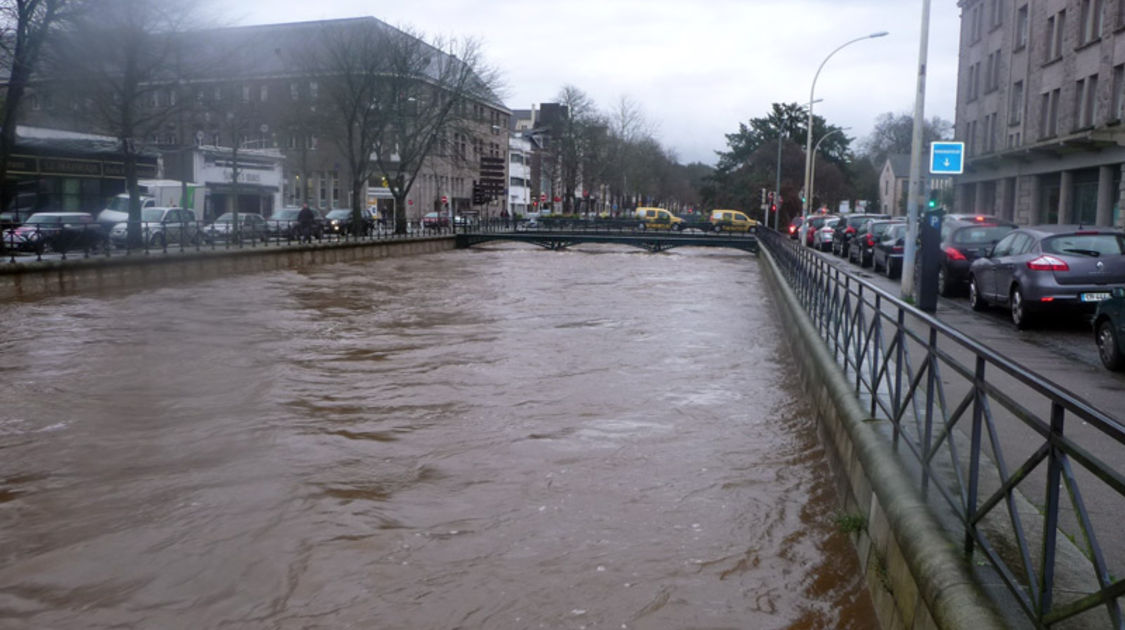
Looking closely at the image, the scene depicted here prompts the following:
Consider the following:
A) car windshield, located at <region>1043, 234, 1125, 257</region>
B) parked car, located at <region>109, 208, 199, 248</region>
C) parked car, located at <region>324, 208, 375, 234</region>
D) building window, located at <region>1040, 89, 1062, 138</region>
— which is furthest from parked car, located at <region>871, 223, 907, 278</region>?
parked car, located at <region>324, 208, 375, 234</region>

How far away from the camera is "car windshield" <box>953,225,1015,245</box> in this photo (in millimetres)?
19406

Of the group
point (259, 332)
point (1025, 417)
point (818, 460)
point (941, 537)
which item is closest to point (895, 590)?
point (941, 537)

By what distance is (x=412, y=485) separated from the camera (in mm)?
8086

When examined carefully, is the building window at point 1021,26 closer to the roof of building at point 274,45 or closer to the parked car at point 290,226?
the roof of building at point 274,45

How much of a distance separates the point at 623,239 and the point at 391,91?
13.8 m

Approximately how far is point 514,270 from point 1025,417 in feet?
113

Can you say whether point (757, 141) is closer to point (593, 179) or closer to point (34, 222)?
point (593, 179)

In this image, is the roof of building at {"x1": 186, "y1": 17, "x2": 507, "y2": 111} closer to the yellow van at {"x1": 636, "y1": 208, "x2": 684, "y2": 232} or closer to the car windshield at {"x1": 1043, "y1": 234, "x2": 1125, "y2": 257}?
the yellow van at {"x1": 636, "y1": 208, "x2": 684, "y2": 232}

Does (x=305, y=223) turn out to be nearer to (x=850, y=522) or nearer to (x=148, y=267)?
(x=148, y=267)

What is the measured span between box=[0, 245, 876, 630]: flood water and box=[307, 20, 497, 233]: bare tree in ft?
107

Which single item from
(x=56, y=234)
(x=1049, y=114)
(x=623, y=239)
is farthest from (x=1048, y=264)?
(x=623, y=239)

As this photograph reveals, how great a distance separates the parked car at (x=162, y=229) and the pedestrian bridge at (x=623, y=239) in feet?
56.4

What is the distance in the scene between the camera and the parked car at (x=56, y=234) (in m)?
27.4

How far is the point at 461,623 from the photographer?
5531 millimetres
